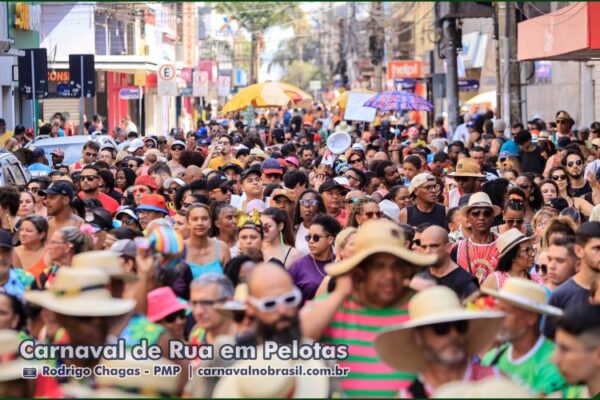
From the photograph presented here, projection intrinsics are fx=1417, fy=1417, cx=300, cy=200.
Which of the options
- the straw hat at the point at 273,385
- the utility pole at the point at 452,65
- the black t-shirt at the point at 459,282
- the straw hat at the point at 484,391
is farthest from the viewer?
the utility pole at the point at 452,65

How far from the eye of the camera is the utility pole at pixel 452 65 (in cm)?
3347

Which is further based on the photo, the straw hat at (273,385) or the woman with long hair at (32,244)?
the woman with long hair at (32,244)

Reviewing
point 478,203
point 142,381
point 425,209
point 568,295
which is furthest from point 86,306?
point 425,209

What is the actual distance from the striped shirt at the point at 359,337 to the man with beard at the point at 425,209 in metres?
6.78

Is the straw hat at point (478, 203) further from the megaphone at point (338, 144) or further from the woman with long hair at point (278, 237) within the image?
the megaphone at point (338, 144)

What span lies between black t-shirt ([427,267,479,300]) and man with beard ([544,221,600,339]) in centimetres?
77

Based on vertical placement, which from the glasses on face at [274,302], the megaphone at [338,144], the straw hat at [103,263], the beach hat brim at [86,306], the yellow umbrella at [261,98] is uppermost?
the yellow umbrella at [261,98]

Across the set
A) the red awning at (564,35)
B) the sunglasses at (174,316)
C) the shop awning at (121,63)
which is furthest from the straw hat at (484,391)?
the shop awning at (121,63)

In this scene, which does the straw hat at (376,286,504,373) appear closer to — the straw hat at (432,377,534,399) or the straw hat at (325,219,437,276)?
the straw hat at (325,219,437,276)

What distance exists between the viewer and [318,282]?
9891 mm

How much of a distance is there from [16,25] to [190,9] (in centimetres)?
5061

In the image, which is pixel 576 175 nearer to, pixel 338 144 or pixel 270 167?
pixel 270 167

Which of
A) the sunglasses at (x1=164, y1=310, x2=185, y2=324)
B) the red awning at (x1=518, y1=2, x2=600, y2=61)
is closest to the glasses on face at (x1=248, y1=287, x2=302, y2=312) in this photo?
the sunglasses at (x1=164, y1=310, x2=185, y2=324)

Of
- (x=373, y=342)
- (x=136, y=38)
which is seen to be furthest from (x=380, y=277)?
(x=136, y=38)
